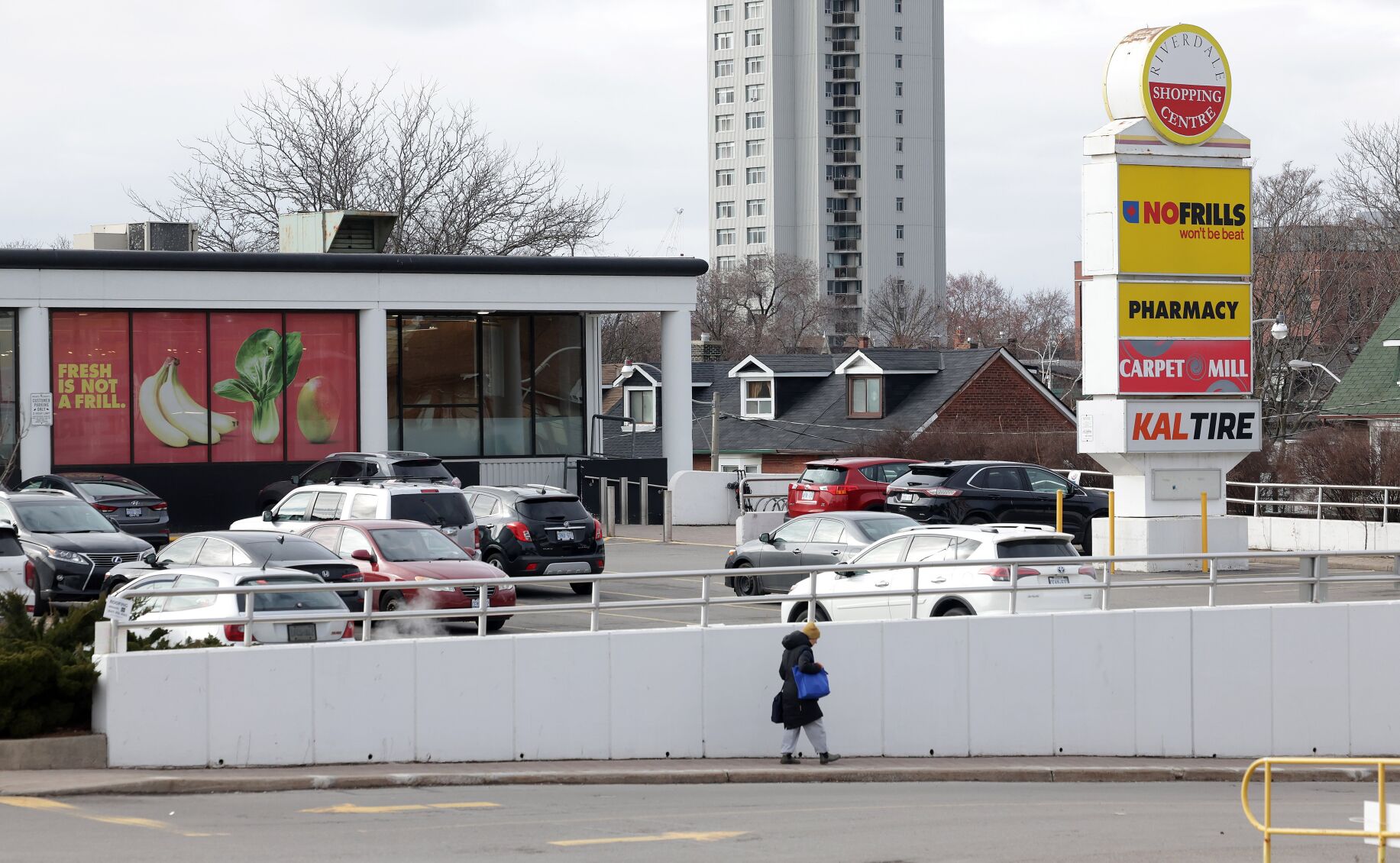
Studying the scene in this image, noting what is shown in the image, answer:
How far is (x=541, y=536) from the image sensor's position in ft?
84.9

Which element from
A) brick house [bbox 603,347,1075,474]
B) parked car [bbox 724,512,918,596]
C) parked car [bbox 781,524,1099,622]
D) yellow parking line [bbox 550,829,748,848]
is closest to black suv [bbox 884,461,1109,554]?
parked car [bbox 724,512,918,596]

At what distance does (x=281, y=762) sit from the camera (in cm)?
1526

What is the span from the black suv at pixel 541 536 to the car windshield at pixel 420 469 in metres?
4.23

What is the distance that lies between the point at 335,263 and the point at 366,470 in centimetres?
852

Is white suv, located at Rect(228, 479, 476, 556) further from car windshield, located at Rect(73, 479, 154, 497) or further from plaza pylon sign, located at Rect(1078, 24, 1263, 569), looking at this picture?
plaza pylon sign, located at Rect(1078, 24, 1263, 569)

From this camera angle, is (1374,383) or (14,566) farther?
(1374,383)

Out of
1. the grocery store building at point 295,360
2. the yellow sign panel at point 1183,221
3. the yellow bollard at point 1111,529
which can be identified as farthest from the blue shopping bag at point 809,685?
the grocery store building at point 295,360

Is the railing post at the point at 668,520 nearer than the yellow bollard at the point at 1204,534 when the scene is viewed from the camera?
No

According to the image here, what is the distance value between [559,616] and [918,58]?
13180 cm

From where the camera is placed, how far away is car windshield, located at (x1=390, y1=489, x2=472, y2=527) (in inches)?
968

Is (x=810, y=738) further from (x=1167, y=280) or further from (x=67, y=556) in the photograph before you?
(x=1167, y=280)

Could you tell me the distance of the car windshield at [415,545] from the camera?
69.3 ft

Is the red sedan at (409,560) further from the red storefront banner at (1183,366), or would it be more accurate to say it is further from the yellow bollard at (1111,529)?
the red storefront banner at (1183,366)

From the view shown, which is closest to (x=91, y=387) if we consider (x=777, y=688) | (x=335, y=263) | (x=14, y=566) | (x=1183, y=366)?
(x=335, y=263)
